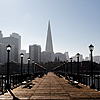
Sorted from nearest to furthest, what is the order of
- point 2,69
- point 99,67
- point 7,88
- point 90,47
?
point 7,88
point 90,47
point 2,69
point 99,67

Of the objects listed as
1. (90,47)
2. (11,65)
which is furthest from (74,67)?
(90,47)

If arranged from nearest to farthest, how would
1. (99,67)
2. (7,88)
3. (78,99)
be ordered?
(78,99)
(7,88)
(99,67)

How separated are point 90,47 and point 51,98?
9069mm

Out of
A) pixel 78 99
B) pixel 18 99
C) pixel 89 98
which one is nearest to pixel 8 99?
pixel 18 99

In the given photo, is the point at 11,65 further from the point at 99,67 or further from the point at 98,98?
the point at 98,98

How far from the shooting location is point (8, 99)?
33.2ft

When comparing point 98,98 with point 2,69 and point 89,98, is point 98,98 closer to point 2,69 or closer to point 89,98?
point 89,98

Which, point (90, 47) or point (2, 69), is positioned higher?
point (90, 47)

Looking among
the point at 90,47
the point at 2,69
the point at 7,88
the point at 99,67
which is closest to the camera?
the point at 7,88

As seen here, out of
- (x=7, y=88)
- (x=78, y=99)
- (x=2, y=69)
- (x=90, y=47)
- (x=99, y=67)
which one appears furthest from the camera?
(x=99, y=67)

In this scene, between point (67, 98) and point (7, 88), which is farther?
point (7, 88)

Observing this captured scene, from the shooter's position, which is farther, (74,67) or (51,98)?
(74,67)

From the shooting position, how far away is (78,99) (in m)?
10.0

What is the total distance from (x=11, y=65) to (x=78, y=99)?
164 metres
